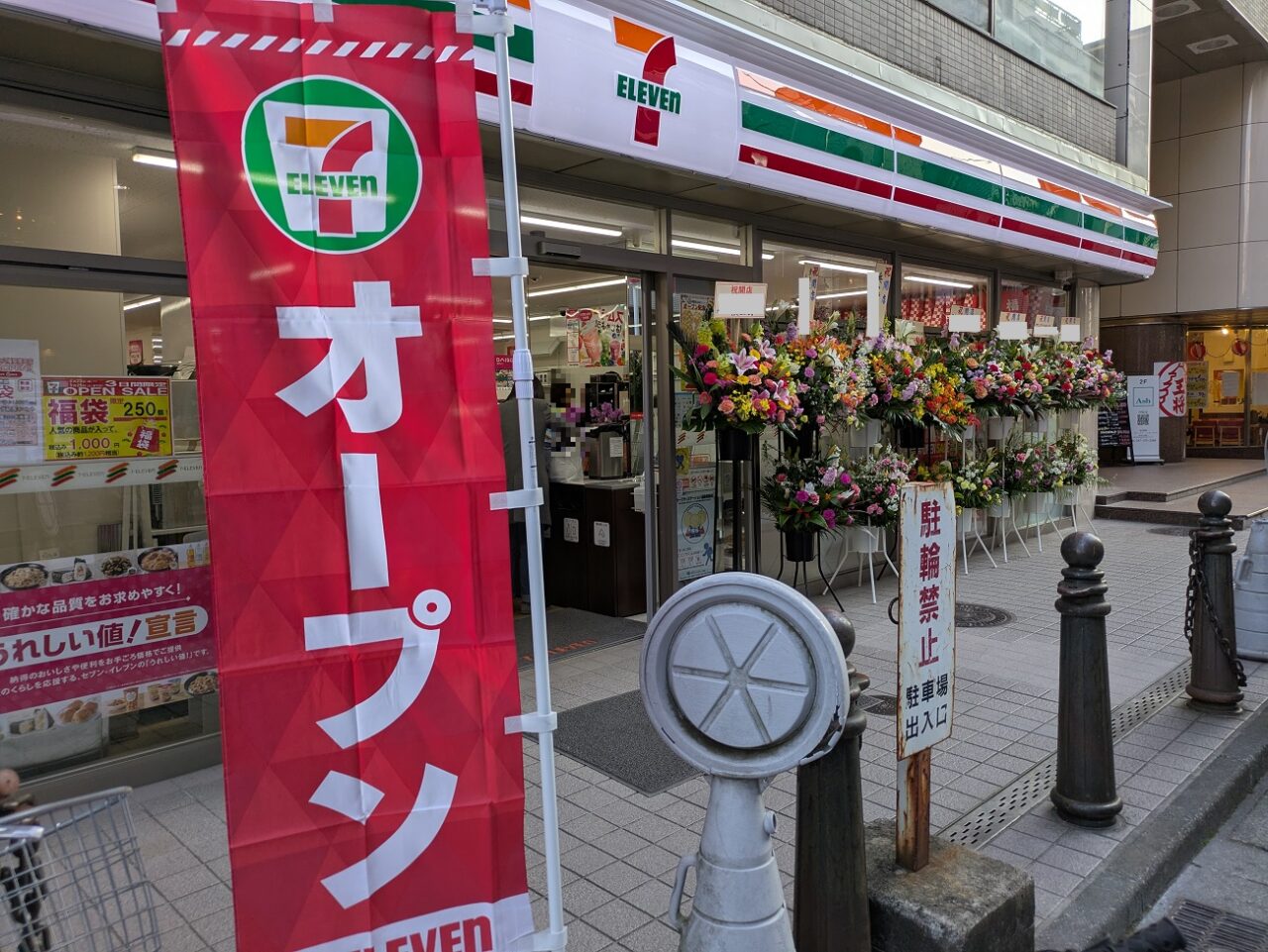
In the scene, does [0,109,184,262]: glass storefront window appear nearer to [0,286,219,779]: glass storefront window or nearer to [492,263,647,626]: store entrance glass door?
[0,286,219,779]: glass storefront window

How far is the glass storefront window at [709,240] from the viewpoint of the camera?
22.6ft

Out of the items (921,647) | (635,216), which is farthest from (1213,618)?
(635,216)

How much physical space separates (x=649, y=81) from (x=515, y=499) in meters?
4.06

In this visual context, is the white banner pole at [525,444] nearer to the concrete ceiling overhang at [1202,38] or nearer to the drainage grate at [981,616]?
the drainage grate at [981,616]

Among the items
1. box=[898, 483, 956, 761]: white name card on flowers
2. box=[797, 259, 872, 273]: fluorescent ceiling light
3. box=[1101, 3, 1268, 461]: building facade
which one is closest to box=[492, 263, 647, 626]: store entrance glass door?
box=[797, 259, 872, 273]: fluorescent ceiling light

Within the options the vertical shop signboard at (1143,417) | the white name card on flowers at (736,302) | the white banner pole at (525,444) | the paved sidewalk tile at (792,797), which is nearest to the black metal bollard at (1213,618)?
the paved sidewalk tile at (792,797)

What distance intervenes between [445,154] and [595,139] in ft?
10.8

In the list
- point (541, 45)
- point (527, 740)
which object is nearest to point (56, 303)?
point (541, 45)

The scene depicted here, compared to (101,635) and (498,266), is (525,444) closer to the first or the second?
(498,266)

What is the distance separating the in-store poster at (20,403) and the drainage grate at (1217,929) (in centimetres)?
506

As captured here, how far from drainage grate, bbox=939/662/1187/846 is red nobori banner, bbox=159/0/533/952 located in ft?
7.56

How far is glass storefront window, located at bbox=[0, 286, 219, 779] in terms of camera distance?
13.3ft

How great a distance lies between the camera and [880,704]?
5.46m

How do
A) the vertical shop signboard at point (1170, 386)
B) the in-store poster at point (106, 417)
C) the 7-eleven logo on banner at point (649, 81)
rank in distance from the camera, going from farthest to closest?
1. the vertical shop signboard at point (1170, 386)
2. the 7-eleven logo on banner at point (649, 81)
3. the in-store poster at point (106, 417)
